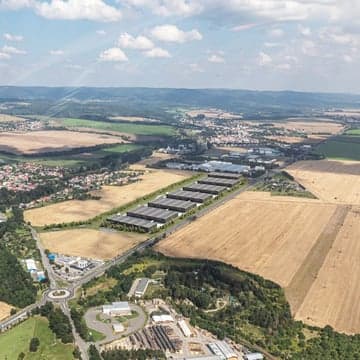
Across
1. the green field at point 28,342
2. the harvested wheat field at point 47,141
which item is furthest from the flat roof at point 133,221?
the harvested wheat field at point 47,141

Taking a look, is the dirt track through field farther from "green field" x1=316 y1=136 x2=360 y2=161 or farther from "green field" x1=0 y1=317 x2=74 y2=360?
"green field" x1=316 y1=136 x2=360 y2=161

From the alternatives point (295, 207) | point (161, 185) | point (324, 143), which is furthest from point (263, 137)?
point (295, 207)

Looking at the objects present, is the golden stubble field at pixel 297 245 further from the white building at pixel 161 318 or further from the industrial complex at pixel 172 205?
the white building at pixel 161 318

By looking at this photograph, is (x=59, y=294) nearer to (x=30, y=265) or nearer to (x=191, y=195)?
(x=30, y=265)

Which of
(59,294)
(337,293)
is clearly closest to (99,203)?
(59,294)

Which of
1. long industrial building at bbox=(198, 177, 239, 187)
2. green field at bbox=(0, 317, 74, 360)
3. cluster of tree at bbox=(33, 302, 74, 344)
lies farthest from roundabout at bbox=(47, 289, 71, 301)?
long industrial building at bbox=(198, 177, 239, 187)

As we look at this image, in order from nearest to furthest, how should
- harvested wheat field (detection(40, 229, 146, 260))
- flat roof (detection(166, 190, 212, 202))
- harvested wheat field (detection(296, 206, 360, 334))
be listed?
harvested wheat field (detection(296, 206, 360, 334))
harvested wheat field (detection(40, 229, 146, 260))
flat roof (detection(166, 190, 212, 202))

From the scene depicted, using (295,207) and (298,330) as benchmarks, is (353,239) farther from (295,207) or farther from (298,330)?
(298,330)
